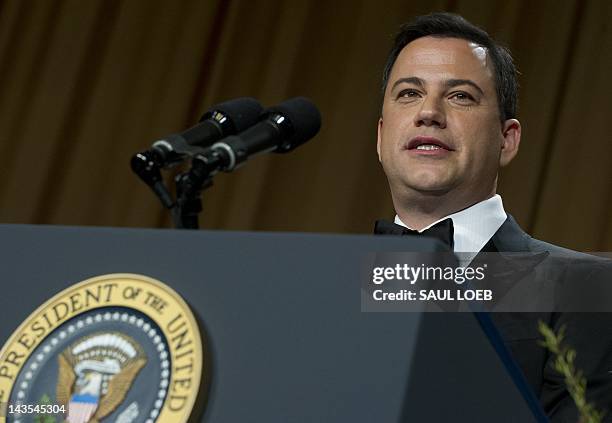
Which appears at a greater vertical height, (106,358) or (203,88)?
(203,88)

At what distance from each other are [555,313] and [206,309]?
76 centimetres

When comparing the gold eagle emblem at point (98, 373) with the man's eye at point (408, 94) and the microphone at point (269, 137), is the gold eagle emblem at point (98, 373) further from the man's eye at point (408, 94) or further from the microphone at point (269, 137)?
the man's eye at point (408, 94)

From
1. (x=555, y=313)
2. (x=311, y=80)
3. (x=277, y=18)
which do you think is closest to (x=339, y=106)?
(x=311, y=80)

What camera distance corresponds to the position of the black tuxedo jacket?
4.05ft

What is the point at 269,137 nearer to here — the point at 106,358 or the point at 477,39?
the point at 106,358

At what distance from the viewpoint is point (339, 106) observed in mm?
3018

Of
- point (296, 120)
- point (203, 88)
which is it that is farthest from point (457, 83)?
point (203, 88)

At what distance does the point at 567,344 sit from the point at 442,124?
1.37ft

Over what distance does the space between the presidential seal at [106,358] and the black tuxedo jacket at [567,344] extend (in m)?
0.57

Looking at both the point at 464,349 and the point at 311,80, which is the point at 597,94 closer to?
the point at 311,80

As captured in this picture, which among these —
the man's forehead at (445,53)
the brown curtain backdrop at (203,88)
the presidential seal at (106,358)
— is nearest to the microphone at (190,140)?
the presidential seal at (106,358)

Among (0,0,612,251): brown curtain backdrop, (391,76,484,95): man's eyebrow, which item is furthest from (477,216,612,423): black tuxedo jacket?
(0,0,612,251): brown curtain backdrop

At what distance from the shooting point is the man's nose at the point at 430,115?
62.6 inches

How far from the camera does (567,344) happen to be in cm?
133
